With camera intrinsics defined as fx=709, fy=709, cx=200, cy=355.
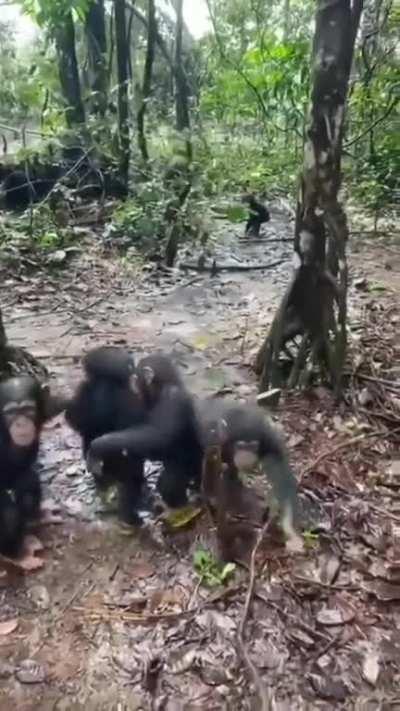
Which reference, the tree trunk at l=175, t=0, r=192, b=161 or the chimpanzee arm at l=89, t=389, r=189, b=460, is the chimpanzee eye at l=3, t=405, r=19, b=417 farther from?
the tree trunk at l=175, t=0, r=192, b=161

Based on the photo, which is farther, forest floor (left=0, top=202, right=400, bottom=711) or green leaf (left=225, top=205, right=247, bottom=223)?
green leaf (left=225, top=205, right=247, bottom=223)

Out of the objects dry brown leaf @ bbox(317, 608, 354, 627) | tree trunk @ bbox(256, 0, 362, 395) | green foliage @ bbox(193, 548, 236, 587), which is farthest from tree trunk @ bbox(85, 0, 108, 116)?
dry brown leaf @ bbox(317, 608, 354, 627)

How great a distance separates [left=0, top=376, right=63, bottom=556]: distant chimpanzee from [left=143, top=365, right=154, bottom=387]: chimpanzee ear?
50 centimetres

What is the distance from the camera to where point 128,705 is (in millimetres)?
2332

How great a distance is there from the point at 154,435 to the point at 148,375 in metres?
0.32

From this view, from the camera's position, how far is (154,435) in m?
3.11

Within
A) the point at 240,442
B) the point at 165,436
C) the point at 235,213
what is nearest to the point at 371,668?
the point at 240,442

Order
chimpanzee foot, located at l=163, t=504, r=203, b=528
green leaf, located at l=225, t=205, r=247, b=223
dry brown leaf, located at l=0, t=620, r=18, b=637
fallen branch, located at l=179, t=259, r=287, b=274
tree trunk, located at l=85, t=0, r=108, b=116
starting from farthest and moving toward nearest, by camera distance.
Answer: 1. tree trunk, located at l=85, t=0, r=108, b=116
2. green leaf, located at l=225, t=205, r=247, b=223
3. fallen branch, located at l=179, t=259, r=287, b=274
4. chimpanzee foot, located at l=163, t=504, r=203, b=528
5. dry brown leaf, located at l=0, t=620, r=18, b=637

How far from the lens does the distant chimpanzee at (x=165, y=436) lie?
310 cm

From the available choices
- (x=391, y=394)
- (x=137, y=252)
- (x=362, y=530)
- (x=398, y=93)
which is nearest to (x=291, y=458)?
(x=362, y=530)

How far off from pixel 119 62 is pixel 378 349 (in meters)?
7.06

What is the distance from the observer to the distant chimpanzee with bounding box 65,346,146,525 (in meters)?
3.18

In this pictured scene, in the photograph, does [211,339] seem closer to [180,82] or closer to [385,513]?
[385,513]

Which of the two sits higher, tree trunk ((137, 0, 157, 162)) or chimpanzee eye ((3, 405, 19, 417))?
tree trunk ((137, 0, 157, 162))
